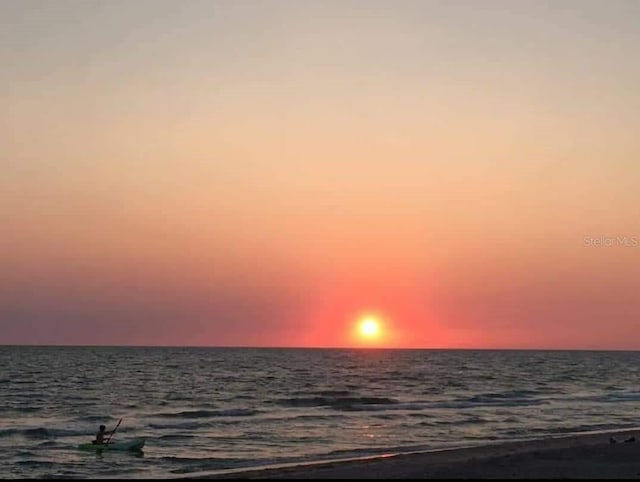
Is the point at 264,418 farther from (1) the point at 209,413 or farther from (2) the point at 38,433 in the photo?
(2) the point at 38,433

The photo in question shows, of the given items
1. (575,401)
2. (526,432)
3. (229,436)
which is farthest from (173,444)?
(575,401)

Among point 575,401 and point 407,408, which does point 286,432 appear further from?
point 575,401

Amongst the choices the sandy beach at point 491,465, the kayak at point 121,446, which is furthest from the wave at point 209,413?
the sandy beach at point 491,465

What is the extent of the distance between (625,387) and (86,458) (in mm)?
62864

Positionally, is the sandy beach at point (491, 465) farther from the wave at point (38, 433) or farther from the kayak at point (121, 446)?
the wave at point (38, 433)

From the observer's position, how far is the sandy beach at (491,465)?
803 inches

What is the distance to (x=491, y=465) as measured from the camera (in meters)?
22.1

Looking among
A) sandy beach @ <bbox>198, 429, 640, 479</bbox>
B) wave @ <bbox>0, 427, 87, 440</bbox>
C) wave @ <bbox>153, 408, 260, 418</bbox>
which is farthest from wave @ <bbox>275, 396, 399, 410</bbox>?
sandy beach @ <bbox>198, 429, 640, 479</bbox>

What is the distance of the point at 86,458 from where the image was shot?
97.1 feet

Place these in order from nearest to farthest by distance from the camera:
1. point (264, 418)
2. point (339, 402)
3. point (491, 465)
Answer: point (491, 465), point (264, 418), point (339, 402)

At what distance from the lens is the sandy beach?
20.4m

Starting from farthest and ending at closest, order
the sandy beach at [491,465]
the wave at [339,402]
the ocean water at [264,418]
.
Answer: the wave at [339,402]
the ocean water at [264,418]
the sandy beach at [491,465]

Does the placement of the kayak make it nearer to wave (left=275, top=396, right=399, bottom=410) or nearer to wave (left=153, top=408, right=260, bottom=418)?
wave (left=153, top=408, right=260, bottom=418)

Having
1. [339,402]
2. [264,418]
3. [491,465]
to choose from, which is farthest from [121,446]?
[339,402]
